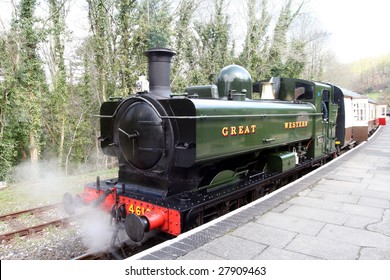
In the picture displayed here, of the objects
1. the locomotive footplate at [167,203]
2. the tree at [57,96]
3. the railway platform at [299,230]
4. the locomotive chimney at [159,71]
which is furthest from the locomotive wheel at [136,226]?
the tree at [57,96]

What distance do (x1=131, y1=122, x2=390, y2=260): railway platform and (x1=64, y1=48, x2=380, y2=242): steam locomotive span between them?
0.37 metres

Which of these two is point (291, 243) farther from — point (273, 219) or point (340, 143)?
point (340, 143)

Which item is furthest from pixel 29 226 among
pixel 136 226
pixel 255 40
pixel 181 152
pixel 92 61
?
pixel 255 40

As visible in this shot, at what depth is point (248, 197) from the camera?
18.3 feet

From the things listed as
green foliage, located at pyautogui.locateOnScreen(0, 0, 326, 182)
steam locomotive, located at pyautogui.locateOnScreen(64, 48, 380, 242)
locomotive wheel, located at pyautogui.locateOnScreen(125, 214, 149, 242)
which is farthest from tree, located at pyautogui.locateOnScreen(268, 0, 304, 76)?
locomotive wheel, located at pyautogui.locateOnScreen(125, 214, 149, 242)

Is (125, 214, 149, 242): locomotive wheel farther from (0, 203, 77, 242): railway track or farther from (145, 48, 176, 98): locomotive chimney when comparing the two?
Answer: (0, 203, 77, 242): railway track

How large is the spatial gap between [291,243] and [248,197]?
1.99 m

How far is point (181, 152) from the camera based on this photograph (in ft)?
13.3

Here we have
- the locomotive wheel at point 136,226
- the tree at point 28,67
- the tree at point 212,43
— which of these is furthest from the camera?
the tree at point 212,43

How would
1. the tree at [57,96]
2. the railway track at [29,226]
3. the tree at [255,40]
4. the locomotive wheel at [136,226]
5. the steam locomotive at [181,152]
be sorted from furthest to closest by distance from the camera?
the tree at [255,40]
the tree at [57,96]
the railway track at [29,226]
the steam locomotive at [181,152]
the locomotive wheel at [136,226]

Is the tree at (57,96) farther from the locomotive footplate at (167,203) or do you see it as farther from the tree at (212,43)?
the locomotive footplate at (167,203)

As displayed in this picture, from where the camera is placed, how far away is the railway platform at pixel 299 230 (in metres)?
3.33

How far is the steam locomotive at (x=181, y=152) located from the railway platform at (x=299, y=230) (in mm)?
366

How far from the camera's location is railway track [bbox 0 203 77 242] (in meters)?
5.55
